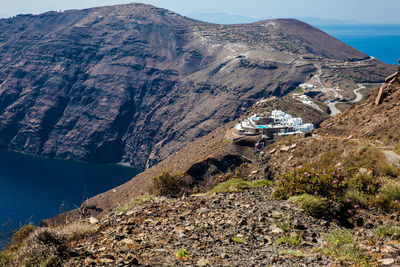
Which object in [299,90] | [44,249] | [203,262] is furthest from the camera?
[299,90]

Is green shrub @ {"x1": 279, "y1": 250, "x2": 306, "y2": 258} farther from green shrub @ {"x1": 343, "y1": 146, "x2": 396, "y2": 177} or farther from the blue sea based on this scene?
the blue sea

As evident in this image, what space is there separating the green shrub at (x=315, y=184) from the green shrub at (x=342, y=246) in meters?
2.55

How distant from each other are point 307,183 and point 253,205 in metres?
2.20

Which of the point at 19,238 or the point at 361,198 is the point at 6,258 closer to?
the point at 19,238

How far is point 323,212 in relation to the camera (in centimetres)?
1081

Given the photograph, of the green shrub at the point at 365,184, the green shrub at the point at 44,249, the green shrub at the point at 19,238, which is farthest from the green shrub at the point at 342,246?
the green shrub at the point at 19,238

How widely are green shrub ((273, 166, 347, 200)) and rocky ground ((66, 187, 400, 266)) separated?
931 mm

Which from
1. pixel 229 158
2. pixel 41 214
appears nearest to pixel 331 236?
pixel 229 158

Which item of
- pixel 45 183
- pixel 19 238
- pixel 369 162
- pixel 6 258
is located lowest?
pixel 45 183

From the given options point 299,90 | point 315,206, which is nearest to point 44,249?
point 315,206

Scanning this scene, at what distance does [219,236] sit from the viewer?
30.7 ft

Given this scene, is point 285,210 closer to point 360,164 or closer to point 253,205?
point 253,205

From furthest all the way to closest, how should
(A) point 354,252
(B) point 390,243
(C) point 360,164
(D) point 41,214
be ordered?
(D) point 41,214
(C) point 360,164
(B) point 390,243
(A) point 354,252

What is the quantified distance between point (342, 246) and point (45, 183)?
13877 cm
